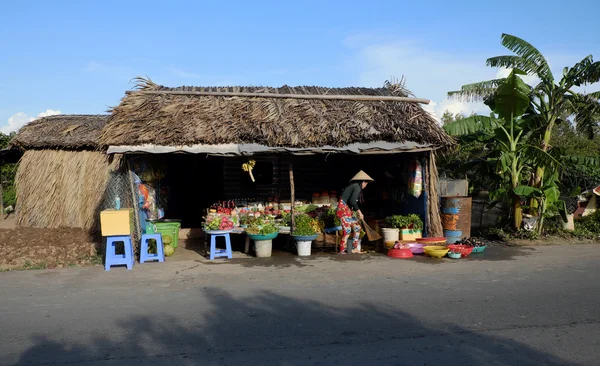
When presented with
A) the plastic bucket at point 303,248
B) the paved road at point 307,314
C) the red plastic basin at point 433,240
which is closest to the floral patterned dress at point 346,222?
the plastic bucket at point 303,248

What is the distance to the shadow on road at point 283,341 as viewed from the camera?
4.46 metres

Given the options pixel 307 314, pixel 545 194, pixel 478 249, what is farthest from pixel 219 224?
pixel 545 194

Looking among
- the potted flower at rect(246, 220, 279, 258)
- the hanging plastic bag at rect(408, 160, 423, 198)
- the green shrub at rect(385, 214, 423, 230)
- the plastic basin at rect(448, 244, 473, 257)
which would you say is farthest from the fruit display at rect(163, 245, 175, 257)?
the plastic basin at rect(448, 244, 473, 257)

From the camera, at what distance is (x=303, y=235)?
31.7 feet

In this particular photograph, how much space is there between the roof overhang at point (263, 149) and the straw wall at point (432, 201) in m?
0.53

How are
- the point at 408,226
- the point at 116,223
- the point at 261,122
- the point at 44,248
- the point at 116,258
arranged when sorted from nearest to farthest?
the point at 116,223 → the point at 116,258 → the point at 261,122 → the point at 408,226 → the point at 44,248

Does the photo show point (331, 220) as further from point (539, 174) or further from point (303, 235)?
point (539, 174)

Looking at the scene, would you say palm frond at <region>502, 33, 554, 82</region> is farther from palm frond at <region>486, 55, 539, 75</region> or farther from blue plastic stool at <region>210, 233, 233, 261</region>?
blue plastic stool at <region>210, 233, 233, 261</region>

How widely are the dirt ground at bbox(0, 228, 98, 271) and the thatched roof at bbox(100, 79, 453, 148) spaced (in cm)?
245

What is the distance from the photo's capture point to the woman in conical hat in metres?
9.54

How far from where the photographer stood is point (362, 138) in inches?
388

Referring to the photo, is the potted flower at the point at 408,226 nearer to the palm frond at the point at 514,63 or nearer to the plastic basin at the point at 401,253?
the plastic basin at the point at 401,253

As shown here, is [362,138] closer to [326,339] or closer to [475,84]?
[475,84]

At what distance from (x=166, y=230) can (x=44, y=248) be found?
2.77m
